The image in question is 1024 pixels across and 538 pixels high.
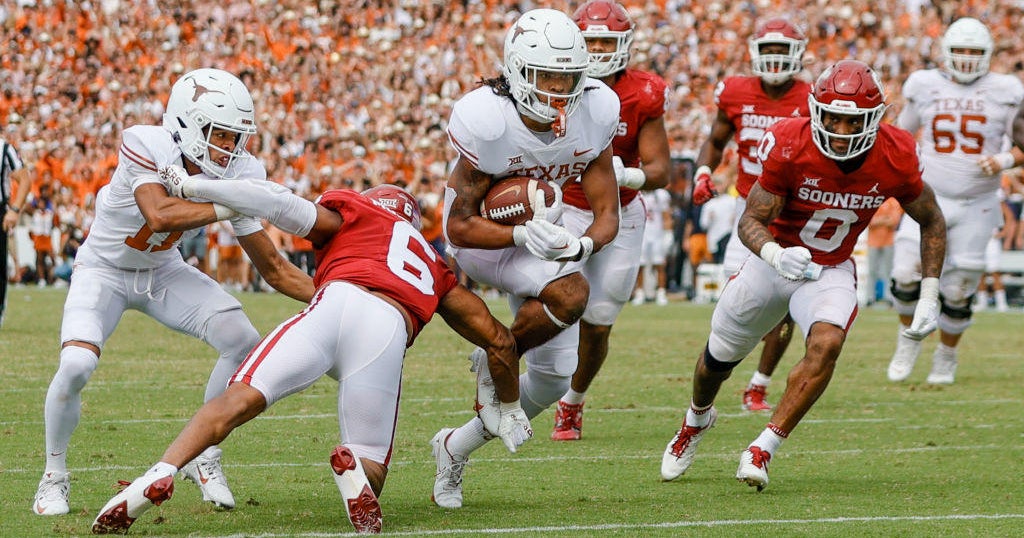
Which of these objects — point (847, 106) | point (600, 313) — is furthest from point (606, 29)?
point (847, 106)

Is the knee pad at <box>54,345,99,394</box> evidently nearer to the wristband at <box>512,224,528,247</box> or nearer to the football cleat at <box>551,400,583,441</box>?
the wristband at <box>512,224,528,247</box>

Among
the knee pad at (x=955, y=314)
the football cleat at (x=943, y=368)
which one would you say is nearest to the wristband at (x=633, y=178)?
the knee pad at (x=955, y=314)

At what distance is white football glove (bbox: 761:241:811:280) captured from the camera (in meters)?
5.55

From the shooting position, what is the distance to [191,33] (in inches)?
918

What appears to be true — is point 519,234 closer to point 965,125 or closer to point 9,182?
point 965,125

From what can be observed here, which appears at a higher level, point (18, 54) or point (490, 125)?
point (490, 125)

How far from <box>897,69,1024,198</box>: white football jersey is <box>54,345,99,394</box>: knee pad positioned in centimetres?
604

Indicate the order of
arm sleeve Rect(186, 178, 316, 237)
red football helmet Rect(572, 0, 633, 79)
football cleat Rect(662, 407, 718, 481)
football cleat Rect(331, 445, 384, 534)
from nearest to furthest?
football cleat Rect(331, 445, 384, 534) < arm sleeve Rect(186, 178, 316, 237) < football cleat Rect(662, 407, 718, 481) < red football helmet Rect(572, 0, 633, 79)

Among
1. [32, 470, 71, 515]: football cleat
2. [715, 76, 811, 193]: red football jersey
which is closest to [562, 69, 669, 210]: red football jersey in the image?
[715, 76, 811, 193]: red football jersey

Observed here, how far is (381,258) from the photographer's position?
493 cm

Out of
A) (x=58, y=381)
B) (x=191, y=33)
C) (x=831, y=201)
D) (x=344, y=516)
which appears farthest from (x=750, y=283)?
(x=191, y=33)

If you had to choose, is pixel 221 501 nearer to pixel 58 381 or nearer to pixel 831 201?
pixel 58 381

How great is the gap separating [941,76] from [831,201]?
13.2 ft

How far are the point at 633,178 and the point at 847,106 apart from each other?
1.39 m
